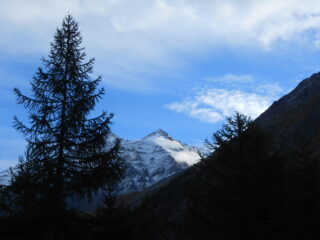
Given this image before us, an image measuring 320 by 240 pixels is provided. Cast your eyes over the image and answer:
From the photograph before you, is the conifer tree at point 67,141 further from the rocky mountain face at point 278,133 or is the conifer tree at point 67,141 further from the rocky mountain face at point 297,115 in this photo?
the rocky mountain face at point 297,115

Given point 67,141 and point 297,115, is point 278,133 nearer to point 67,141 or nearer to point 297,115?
point 297,115

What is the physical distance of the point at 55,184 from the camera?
1202 centimetres

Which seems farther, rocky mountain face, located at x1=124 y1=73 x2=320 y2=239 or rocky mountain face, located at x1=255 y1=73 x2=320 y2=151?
rocky mountain face, located at x1=255 y1=73 x2=320 y2=151

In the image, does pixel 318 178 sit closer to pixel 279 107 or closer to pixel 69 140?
pixel 69 140

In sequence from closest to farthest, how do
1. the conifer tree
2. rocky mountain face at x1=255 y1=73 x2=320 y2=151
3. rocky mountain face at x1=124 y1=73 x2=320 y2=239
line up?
1. the conifer tree
2. rocky mountain face at x1=124 y1=73 x2=320 y2=239
3. rocky mountain face at x1=255 y1=73 x2=320 y2=151

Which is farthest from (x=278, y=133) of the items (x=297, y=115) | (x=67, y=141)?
(x=67, y=141)

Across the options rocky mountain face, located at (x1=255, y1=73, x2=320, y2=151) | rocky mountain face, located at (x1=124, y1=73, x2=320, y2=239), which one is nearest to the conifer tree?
rocky mountain face, located at (x1=124, y1=73, x2=320, y2=239)

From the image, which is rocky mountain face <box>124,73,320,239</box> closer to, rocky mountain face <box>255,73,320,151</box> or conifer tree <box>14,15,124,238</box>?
rocky mountain face <box>255,73,320,151</box>

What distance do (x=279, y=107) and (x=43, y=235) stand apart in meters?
108

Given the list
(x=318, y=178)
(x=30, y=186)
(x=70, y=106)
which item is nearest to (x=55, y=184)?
(x=30, y=186)

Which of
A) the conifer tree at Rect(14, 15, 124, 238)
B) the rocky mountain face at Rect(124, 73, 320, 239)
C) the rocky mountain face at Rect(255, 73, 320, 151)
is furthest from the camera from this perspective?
the rocky mountain face at Rect(255, 73, 320, 151)

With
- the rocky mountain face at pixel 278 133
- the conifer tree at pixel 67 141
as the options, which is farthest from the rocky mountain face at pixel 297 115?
the conifer tree at pixel 67 141

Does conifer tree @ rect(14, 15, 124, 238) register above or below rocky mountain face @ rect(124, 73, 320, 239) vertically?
below

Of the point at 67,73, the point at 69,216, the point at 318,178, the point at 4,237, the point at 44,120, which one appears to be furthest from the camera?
the point at 318,178
